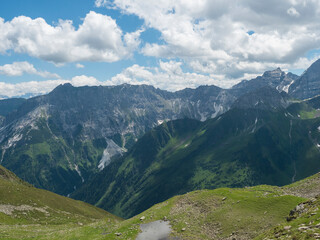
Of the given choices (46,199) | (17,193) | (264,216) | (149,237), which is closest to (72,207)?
(46,199)

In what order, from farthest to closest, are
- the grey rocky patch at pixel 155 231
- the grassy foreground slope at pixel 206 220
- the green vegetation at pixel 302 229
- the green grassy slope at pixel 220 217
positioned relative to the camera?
the green grassy slope at pixel 220 217, the grassy foreground slope at pixel 206 220, the grey rocky patch at pixel 155 231, the green vegetation at pixel 302 229

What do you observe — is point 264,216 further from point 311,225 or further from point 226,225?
point 311,225

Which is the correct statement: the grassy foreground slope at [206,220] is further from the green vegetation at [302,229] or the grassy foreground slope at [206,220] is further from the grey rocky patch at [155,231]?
the grey rocky patch at [155,231]

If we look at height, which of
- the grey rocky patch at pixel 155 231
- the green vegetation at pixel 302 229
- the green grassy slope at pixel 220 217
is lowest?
the green grassy slope at pixel 220 217

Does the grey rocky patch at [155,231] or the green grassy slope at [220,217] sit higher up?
the grey rocky patch at [155,231]

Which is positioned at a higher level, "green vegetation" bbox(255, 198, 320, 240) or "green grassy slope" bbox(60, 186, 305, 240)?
"green vegetation" bbox(255, 198, 320, 240)

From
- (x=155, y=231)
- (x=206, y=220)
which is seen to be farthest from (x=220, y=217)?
(x=155, y=231)

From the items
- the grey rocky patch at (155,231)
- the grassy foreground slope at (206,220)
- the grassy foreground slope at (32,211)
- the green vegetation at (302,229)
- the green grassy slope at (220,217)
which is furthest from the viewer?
the grassy foreground slope at (32,211)

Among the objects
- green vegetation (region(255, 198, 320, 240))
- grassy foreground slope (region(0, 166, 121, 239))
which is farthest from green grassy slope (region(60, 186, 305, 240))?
grassy foreground slope (region(0, 166, 121, 239))

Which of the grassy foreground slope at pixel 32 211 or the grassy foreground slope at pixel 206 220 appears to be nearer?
the grassy foreground slope at pixel 206 220

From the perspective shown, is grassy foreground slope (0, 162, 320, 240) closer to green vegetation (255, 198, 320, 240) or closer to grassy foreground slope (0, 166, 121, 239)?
green vegetation (255, 198, 320, 240)

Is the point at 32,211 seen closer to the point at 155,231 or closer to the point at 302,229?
the point at 155,231

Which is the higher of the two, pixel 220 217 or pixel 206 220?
pixel 206 220

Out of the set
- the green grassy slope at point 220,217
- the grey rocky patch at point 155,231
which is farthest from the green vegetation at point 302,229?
the grey rocky patch at point 155,231
